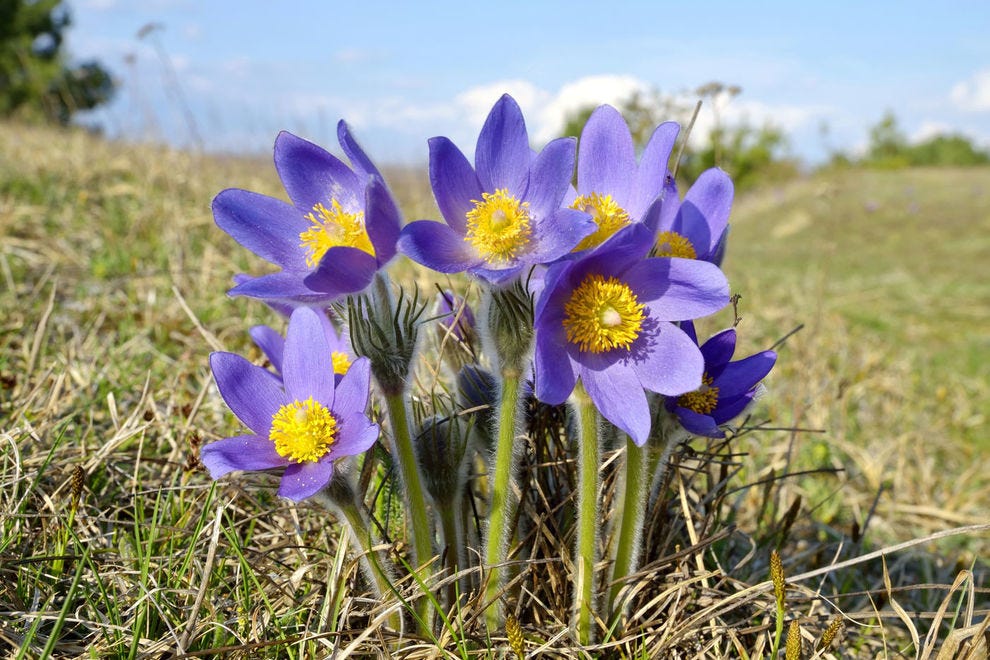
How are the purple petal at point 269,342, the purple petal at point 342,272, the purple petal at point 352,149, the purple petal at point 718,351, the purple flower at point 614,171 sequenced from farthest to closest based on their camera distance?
the purple petal at point 269,342 < the purple petal at point 718,351 < the purple flower at point 614,171 < the purple petal at point 352,149 < the purple petal at point 342,272

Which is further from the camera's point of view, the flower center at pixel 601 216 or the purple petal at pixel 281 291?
the flower center at pixel 601 216

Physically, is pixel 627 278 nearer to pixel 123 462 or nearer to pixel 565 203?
pixel 565 203

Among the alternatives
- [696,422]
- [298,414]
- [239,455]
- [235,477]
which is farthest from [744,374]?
[235,477]

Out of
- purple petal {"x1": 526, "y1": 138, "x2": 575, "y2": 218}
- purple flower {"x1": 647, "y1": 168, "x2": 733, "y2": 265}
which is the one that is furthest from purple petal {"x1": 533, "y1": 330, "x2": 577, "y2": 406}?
purple flower {"x1": 647, "y1": 168, "x2": 733, "y2": 265}

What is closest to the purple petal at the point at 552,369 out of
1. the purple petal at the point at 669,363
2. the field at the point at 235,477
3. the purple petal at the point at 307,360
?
the purple petal at the point at 669,363

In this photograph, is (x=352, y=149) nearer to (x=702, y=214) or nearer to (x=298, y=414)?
(x=298, y=414)

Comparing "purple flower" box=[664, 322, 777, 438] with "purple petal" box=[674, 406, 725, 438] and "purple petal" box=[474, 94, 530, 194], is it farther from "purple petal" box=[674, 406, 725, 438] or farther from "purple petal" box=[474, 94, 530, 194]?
"purple petal" box=[474, 94, 530, 194]

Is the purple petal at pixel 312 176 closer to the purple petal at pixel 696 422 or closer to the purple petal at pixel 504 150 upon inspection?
the purple petal at pixel 504 150

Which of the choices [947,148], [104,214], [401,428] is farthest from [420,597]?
[947,148]
